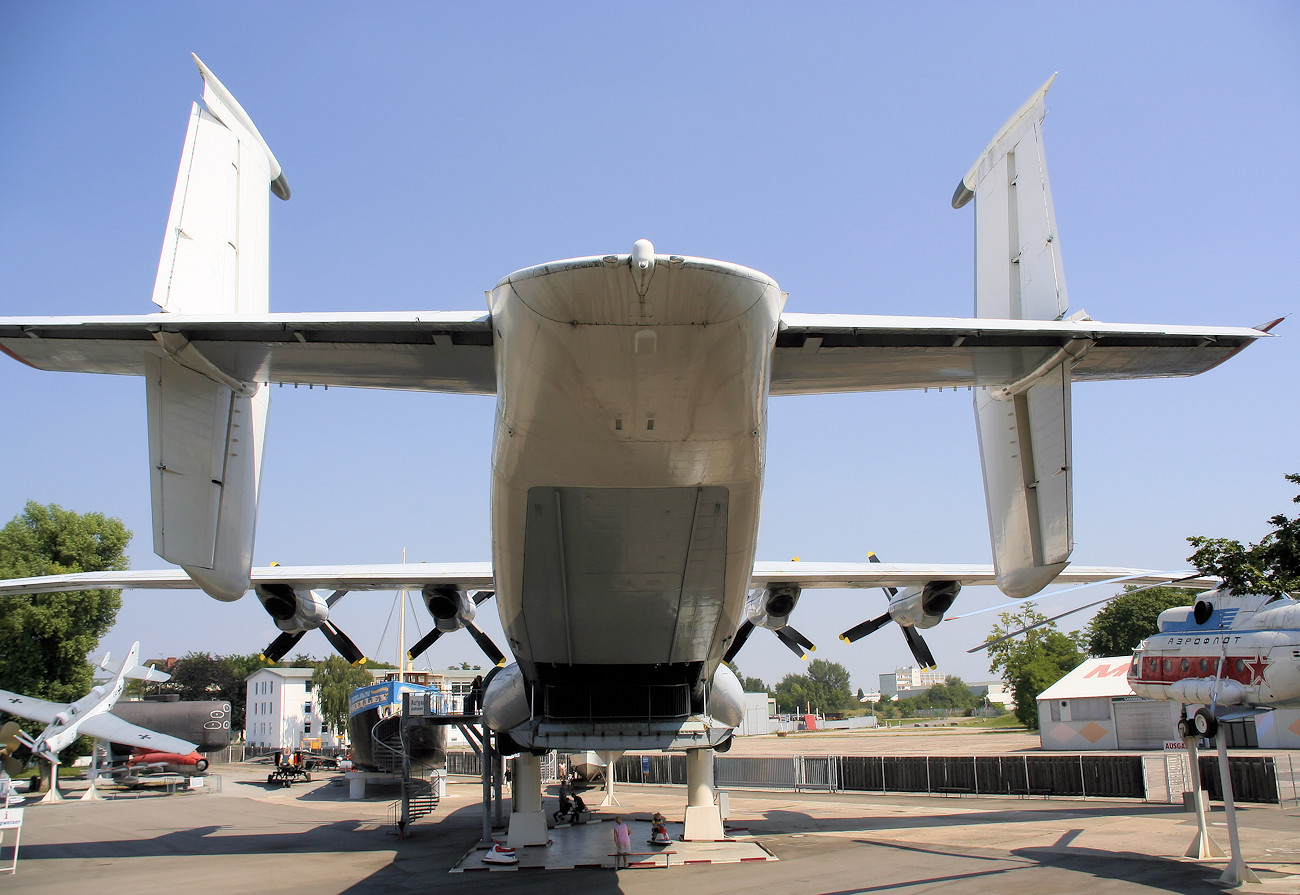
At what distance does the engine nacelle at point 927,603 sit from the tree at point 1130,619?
4714 cm

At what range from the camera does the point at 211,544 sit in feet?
23.9

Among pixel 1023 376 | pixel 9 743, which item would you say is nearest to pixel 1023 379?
pixel 1023 376

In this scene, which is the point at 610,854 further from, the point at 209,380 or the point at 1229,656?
the point at 1229,656

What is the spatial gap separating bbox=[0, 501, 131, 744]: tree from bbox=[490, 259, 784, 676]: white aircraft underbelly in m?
36.5

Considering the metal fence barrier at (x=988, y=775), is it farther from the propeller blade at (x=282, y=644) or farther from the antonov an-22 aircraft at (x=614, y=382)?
the propeller blade at (x=282, y=644)

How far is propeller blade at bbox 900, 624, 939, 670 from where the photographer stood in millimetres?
16219

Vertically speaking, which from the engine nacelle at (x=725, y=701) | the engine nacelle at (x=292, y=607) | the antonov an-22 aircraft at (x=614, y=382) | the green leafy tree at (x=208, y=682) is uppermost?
the antonov an-22 aircraft at (x=614, y=382)

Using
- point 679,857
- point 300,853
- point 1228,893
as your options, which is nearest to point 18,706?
point 300,853

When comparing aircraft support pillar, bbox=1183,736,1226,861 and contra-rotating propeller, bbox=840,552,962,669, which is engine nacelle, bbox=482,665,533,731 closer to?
contra-rotating propeller, bbox=840,552,962,669

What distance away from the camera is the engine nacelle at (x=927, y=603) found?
1555 cm

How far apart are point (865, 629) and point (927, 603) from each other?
1.32 meters

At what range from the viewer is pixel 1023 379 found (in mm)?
7906

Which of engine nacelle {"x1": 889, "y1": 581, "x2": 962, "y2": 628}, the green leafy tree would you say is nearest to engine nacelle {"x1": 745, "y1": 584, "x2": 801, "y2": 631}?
engine nacelle {"x1": 889, "y1": 581, "x2": 962, "y2": 628}

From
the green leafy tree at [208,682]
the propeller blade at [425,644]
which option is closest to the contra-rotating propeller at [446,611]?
the propeller blade at [425,644]
